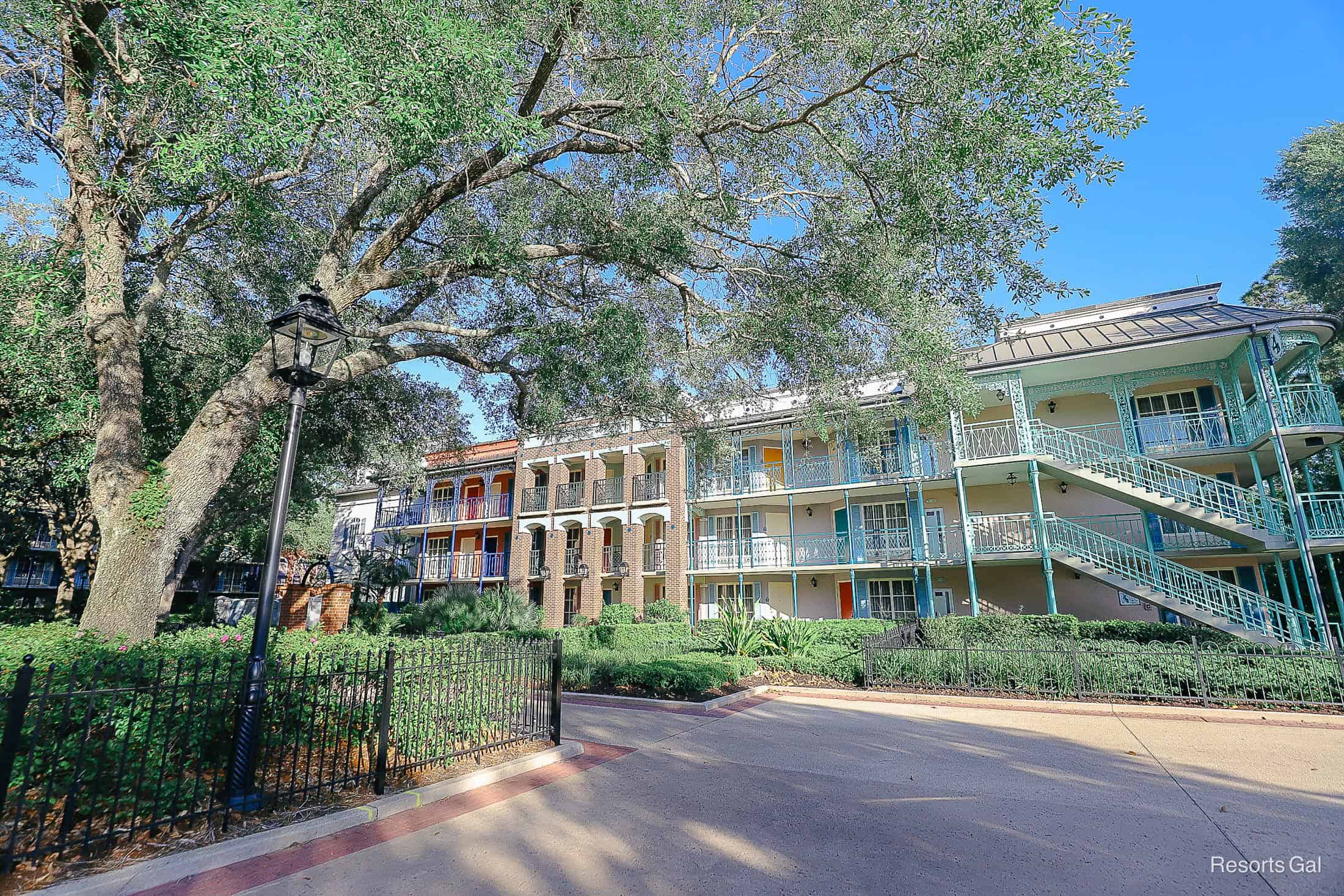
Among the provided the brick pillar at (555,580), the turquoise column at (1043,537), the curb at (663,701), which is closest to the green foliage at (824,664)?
the curb at (663,701)

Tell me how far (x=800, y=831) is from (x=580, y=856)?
157 cm

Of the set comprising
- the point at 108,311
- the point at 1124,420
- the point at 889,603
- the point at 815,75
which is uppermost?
the point at 815,75

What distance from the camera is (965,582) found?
19.4m

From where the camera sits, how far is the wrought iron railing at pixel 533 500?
28797mm

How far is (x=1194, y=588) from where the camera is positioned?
1421 centimetres

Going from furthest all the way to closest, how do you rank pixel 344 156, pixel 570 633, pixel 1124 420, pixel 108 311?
1. pixel 570 633
2. pixel 1124 420
3. pixel 344 156
4. pixel 108 311

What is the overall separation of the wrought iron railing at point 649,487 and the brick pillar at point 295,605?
15831 mm

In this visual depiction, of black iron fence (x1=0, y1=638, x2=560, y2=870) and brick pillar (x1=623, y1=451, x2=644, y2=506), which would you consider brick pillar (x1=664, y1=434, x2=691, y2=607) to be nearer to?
brick pillar (x1=623, y1=451, x2=644, y2=506)

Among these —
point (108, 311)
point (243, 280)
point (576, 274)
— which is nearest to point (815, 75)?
point (576, 274)

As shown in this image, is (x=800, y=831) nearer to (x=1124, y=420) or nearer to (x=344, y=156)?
(x=344, y=156)

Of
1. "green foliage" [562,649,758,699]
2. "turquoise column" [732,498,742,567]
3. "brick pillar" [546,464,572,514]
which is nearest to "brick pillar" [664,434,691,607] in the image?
"turquoise column" [732,498,742,567]

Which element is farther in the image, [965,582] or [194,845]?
[965,582]

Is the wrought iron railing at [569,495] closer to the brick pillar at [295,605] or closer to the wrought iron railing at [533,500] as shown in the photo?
the wrought iron railing at [533,500]

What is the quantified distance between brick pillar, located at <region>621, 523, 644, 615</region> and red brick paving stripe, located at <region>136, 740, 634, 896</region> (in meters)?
18.5
